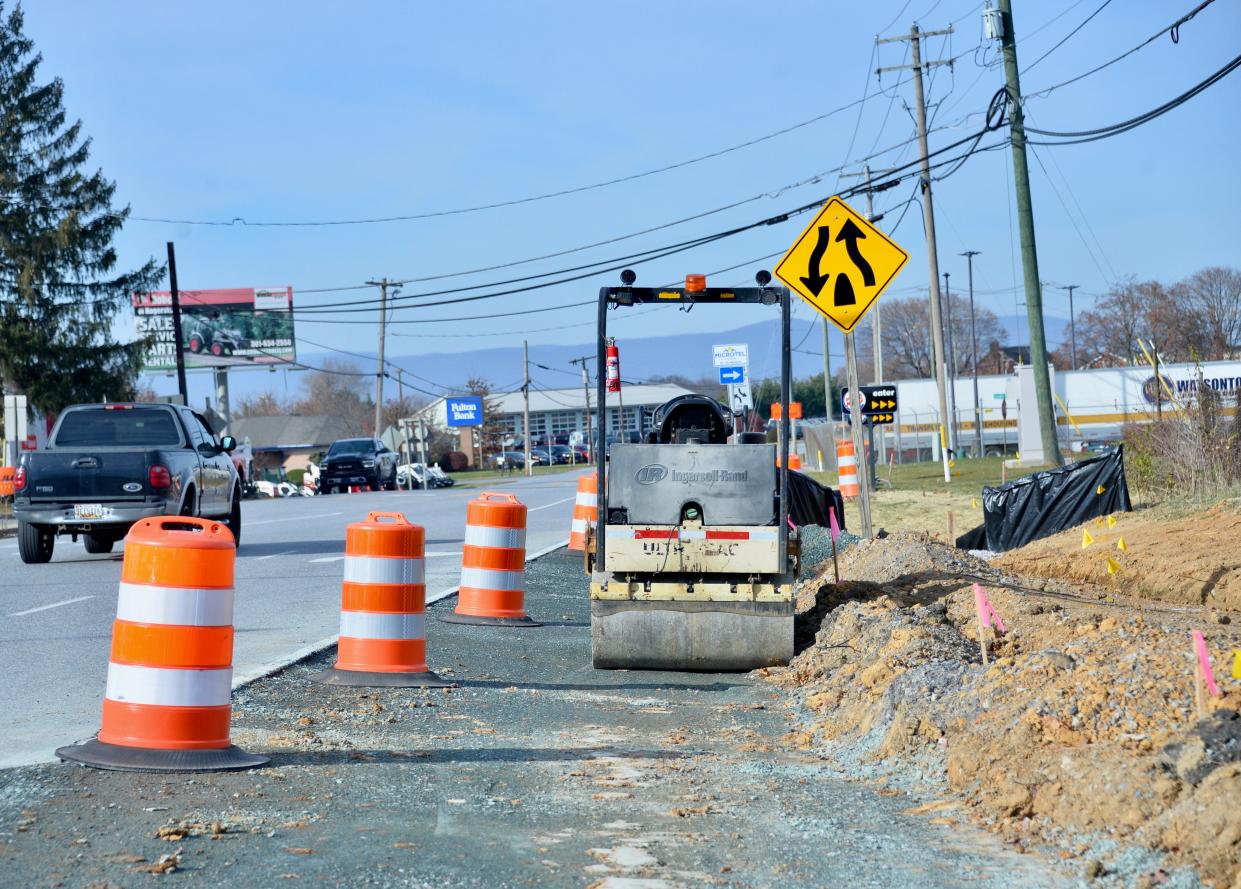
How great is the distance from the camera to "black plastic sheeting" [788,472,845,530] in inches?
746

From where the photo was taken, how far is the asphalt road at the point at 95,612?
316 inches

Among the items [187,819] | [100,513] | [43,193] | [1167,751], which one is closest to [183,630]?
[187,819]

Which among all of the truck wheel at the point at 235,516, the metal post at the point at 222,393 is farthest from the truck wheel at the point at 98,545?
the metal post at the point at 222,393

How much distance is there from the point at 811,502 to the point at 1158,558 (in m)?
5.56

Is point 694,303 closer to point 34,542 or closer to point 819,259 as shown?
point 819,259

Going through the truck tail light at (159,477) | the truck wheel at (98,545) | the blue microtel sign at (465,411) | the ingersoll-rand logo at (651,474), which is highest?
the blue microtel sign at (465,411)

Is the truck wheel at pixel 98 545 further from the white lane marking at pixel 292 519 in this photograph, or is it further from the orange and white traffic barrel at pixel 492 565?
the orange and white traffic barrel at pixel 492 565

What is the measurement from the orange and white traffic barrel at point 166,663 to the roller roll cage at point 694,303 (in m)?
3.51

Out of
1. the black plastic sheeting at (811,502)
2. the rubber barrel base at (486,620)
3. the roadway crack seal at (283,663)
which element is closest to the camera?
the roadway crack seal at (283,663)

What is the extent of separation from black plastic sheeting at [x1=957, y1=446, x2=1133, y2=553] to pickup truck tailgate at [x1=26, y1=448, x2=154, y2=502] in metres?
11.4

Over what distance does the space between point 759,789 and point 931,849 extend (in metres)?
1.12

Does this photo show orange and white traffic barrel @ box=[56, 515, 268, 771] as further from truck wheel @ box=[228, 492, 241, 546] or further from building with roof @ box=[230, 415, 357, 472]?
building with roof @ box=[230, 415, 357, 472]

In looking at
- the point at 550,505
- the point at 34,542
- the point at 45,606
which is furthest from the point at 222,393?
the point at 45,606

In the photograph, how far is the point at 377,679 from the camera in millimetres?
8781
